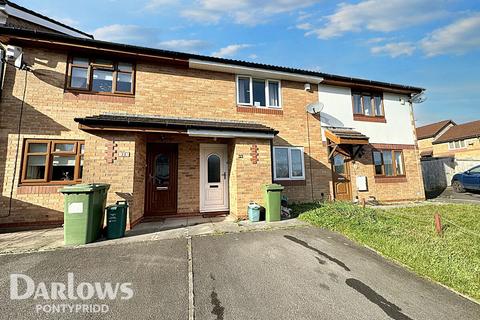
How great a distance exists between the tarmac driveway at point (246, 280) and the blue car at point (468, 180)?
12783 millimetres

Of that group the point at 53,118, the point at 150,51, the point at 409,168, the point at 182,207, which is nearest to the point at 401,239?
the point at 182,207

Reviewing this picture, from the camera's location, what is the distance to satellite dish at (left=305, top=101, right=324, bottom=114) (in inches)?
358

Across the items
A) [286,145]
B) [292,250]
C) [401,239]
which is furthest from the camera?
[286,145]

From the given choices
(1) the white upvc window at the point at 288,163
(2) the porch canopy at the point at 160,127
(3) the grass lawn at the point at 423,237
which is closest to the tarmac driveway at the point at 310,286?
(3) the grass lawn at the point at 423,237

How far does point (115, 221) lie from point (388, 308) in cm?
563

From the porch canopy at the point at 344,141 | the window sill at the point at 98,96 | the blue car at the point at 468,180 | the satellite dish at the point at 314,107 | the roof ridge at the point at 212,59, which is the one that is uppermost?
the roof ridge at the point at 212,59

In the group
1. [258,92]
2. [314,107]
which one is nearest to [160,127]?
[258,92]

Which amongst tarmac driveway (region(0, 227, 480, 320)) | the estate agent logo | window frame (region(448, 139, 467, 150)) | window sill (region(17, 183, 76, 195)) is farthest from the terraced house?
window frame (region(448, 139, 467, 150))

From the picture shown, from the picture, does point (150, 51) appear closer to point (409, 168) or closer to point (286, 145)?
point (286, 145)

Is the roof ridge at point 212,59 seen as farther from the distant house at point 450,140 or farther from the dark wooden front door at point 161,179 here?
the distant house at point 450,140

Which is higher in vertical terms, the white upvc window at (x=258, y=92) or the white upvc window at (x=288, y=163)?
the white upvc window at (x=258, y=92)

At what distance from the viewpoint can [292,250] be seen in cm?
431

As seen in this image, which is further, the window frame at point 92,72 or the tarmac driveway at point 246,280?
the window frame at point 92,72

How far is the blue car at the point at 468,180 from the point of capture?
11305 millimetres
